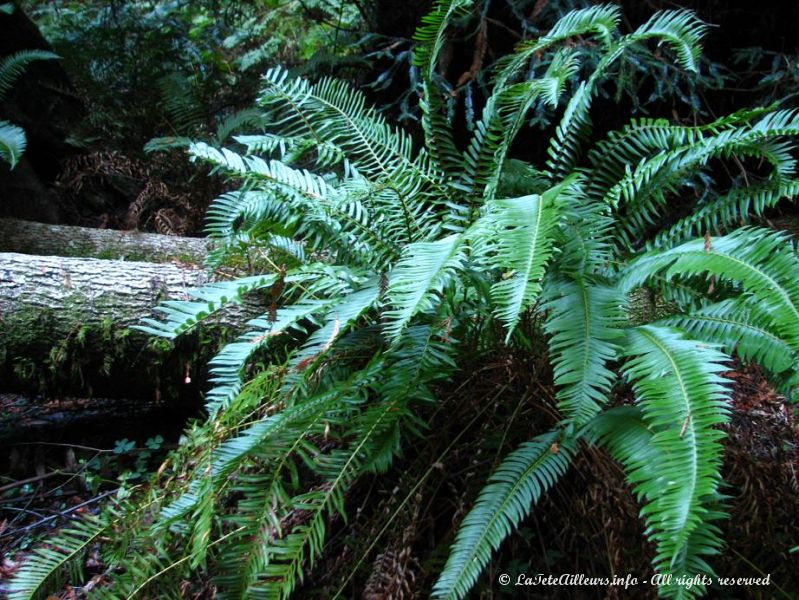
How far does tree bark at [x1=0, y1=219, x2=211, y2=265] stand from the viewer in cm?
315

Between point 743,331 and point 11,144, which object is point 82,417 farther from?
point 743,331

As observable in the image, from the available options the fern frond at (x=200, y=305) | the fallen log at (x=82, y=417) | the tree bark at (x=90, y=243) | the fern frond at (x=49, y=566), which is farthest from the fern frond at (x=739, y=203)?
the tree bark at (x=90, y=243)

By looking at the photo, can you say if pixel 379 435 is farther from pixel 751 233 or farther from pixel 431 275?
pixel 751 233

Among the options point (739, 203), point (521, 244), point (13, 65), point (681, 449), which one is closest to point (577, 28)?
point (739, 203)

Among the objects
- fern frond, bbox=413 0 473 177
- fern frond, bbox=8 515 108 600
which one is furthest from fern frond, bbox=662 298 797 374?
fern frond, bbox=8 515 108 600

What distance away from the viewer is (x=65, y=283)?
7.84 feet

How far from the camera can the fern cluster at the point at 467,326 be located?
1278 mm

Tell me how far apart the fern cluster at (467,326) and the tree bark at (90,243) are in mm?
1215

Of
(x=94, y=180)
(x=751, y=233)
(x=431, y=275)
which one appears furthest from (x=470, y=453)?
(x=94, y=180)

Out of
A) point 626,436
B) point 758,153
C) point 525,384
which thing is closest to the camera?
point 626,436

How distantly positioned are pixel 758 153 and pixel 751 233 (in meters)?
0.49

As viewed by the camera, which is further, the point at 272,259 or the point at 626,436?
the point at 272,259

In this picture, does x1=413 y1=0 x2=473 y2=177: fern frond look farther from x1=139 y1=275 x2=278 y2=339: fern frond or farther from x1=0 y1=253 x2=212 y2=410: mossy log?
x1=0 y1=253 x2=212 y2=410: mossy log

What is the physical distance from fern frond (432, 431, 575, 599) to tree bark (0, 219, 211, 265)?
2.12 m
